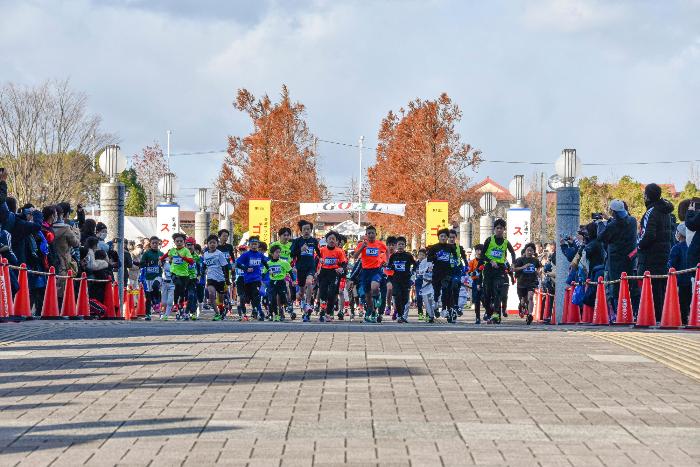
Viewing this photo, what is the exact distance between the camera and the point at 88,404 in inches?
347

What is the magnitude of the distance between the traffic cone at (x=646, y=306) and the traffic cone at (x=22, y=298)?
8.65 m

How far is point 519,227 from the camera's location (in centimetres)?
3438

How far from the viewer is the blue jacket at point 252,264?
80.9ft

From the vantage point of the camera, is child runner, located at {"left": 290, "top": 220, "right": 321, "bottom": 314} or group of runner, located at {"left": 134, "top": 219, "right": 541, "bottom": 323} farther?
child runner, located at {"left": 290, "top": 220, "right": 321, "bottom": 314}

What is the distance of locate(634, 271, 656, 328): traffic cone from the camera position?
61.3 feet

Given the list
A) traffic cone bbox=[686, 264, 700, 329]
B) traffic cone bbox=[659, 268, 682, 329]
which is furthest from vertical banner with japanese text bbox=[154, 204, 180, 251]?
traffic cone bbox=[686, 264, 700, 329]

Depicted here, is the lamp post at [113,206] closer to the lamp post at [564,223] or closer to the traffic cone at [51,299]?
the traffic cone at [51,299]

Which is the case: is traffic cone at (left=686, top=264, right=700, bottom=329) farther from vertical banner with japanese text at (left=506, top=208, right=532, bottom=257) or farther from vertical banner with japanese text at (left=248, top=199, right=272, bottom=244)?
vertical banner with japanese text at (left=248, top=199, right=272, bottom=244)

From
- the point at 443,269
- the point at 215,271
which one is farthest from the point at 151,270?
the point at 443,269

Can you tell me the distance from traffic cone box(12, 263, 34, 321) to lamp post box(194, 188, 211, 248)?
3019cm

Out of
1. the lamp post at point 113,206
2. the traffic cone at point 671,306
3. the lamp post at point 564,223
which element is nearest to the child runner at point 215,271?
the lamp post at point 113,206

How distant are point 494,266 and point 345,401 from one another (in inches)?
565

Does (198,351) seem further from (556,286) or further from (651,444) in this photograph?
(556,286)

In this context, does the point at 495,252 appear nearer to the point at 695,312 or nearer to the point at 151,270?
the point at 695,312
